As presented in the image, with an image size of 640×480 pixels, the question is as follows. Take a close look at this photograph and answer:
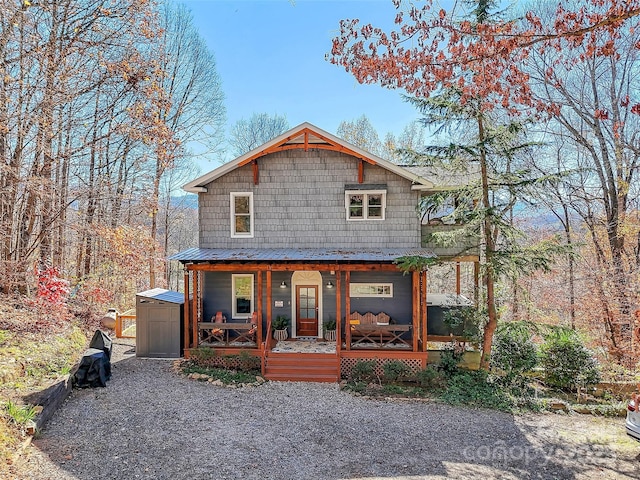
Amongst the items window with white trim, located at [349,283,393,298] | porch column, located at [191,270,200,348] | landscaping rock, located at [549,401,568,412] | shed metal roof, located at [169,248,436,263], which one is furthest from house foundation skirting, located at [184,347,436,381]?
landscaping rock, located at [549,401,568,412]

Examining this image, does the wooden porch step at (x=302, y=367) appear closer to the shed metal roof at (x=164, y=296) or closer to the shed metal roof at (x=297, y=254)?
the shed metal roof at (x=297, y=254)

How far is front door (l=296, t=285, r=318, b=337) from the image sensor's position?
43.2 ft

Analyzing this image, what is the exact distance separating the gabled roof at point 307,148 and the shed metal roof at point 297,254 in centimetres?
223

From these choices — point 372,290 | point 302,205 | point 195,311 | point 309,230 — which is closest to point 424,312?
point 372,290

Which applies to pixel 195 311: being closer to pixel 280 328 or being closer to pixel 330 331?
pixel 280 328

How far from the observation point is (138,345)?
473 inches

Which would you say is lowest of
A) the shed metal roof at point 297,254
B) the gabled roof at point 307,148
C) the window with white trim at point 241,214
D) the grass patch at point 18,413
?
the grass patch at point 18,413

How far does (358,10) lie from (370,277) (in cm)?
815

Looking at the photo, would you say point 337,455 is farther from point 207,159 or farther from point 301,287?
point 207,159

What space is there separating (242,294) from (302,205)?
3817mm

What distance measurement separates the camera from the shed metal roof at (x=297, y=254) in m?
11.1

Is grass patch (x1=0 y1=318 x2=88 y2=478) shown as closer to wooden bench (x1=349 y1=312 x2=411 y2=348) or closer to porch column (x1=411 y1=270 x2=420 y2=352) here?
wooden bench (x1=349 y1=312 x2=411 y2=348)

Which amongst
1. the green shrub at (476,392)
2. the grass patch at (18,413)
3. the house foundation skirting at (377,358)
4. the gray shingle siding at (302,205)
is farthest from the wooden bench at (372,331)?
the grass patch at (18,413)

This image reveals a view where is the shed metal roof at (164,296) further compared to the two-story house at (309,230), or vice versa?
the two-story house at (309,230)
